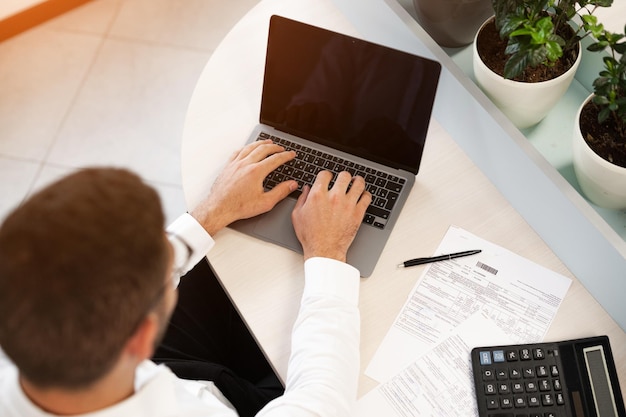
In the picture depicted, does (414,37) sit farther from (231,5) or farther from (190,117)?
(231,5)

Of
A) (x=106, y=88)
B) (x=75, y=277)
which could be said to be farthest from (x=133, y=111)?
(x=75, y=277)

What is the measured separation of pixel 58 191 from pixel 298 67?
61 centimetres

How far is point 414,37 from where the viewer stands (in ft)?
3.76

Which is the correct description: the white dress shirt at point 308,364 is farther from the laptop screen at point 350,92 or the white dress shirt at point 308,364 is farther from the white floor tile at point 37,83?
the white floor tile at point 37,83

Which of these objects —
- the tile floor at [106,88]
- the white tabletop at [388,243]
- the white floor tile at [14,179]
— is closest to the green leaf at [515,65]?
the white tabletop at [388,243]

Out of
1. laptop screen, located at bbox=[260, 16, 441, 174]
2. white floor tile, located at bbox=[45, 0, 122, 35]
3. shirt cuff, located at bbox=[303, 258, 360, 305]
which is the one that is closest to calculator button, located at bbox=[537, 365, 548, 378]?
shirt cuff, located at bbox=[303, 258, 360, 305]

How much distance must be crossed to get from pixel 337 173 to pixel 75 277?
66 centimetres

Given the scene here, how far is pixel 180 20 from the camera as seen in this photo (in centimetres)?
236

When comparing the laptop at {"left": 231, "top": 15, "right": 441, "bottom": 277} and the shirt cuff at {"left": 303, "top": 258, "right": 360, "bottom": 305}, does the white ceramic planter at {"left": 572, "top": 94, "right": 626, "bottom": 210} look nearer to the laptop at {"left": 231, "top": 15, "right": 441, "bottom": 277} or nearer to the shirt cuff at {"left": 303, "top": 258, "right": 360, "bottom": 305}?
the laptop at {"left": 231, "top": 15, "right": 441, "bottom": 277}

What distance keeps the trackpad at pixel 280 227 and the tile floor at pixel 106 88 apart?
914 mm

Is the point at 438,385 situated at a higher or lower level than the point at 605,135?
lower

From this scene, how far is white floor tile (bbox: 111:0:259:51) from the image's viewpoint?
2.31 m

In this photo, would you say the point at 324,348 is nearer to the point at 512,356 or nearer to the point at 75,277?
the point at 512,356

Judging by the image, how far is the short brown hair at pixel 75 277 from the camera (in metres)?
0.54
